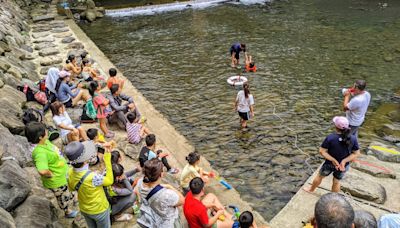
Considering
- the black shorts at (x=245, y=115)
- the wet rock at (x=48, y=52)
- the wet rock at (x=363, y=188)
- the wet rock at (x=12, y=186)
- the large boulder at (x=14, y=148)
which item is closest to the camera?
the wet rock at (x=12, y=186)

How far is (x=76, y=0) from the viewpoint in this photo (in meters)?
30.0

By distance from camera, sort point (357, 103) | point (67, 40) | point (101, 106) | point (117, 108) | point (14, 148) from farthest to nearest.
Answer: point (67, 40)
point (117, 108)
point (101, 106)
point (357, 103)
point (14, 148)

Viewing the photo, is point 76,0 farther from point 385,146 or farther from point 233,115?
point 385,146

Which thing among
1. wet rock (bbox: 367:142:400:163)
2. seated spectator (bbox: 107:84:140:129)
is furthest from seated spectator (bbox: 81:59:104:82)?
wet rock (bbox: 367:142:400:163)

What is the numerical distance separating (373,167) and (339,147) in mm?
2329

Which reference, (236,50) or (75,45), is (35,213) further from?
(75,45)

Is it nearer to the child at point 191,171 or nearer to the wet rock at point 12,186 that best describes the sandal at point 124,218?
the child at point 191,171

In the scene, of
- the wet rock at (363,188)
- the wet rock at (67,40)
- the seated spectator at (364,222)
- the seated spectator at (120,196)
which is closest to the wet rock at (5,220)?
the seated spectator at (120,196)

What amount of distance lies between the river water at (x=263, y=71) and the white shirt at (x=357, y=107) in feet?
4.77

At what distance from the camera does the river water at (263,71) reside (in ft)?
30.7

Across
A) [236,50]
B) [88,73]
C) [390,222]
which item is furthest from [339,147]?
[88,73]

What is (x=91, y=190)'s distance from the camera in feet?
17.3

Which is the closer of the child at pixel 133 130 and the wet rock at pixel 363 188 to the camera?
the wet rock at pixel 363 188

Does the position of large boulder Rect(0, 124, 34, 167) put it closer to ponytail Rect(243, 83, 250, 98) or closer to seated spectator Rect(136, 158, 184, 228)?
seated spectator Rect(136, 158, 184, 228)
